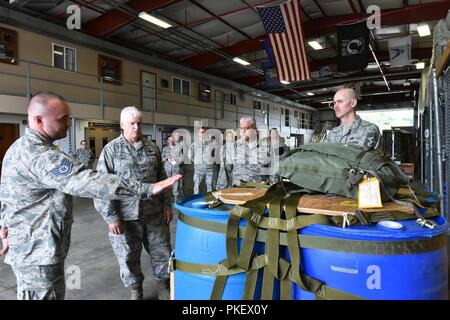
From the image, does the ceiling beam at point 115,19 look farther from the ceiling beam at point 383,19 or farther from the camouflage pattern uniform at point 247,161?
the camouflage pattern uniform at point 247,161

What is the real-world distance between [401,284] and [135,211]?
1.92 meters

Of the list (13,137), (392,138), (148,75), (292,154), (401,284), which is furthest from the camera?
(148,75)

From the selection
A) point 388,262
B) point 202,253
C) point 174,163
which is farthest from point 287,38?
point 388,262

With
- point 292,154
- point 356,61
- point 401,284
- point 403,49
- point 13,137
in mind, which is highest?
point 403,49

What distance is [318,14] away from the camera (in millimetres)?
10156

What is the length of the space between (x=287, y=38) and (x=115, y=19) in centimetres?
479

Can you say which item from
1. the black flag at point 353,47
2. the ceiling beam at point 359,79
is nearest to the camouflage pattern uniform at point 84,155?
the black flag at point 353,47

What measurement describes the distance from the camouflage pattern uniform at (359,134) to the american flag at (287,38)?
5.82 metres

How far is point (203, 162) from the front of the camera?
803 centimetres

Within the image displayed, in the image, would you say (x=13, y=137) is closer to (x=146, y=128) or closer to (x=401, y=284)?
(x=146, y=128)

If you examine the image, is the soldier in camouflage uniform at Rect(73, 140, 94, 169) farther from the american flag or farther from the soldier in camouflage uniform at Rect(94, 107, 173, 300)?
the soldier in camouflage uniform at Rect(94, 107, 173, 300)

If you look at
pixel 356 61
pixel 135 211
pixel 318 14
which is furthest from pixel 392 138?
pixel 135 211

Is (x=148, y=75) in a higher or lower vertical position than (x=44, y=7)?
lower

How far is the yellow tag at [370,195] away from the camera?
4.21 feet
